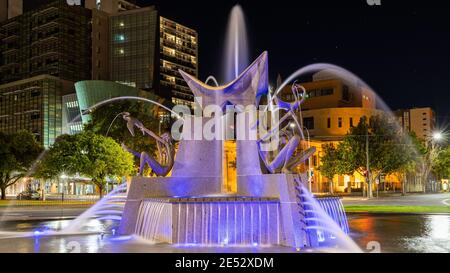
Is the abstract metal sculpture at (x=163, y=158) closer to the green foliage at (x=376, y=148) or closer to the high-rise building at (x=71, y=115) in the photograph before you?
the green foliage at (x=376, y=148)

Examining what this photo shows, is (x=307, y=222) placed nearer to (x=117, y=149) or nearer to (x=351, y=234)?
(x=351, y=234)

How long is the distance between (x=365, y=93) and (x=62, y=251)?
112m

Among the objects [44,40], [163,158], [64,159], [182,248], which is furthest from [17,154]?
[44,40]

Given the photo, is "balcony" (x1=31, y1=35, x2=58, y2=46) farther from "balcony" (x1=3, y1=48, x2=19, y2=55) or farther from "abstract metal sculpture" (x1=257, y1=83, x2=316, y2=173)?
"abstract metal sculpture" (x1=257, y1=83, x2=316, y2=173)

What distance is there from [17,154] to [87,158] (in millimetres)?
13533

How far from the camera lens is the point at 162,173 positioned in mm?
21562

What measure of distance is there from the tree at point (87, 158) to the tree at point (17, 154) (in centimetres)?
532

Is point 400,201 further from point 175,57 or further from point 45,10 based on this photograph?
point 45,10

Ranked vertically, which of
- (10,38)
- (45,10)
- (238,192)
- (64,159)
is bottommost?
(238,192)

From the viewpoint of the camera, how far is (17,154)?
59.6 metres

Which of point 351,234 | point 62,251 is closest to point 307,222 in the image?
point 351,234

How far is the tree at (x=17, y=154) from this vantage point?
2213 inches

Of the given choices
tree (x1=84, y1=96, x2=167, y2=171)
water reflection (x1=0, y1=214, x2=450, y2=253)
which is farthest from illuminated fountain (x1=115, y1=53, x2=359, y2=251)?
tree (x1=84, y1=96, x2=167, y2=171)

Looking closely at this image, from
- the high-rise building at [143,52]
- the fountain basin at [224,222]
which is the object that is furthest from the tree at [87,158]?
the high-rise building at [143,52]
